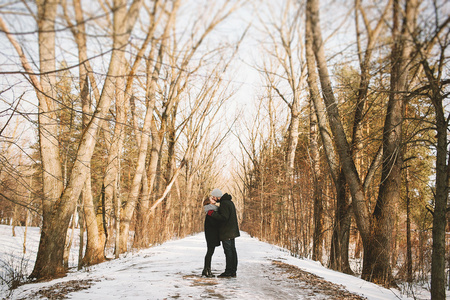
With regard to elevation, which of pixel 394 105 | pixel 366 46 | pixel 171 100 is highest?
pixel 171 100

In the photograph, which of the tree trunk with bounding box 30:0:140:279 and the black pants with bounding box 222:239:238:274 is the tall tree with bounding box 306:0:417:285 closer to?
the black pants with bounding box 222:239:238:274

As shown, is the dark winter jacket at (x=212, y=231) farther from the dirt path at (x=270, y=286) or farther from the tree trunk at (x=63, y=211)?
the tree trunk at (x=63, y=211)

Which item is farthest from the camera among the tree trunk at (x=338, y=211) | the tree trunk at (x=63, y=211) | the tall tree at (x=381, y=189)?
the tree trunk at (x=338, y=211)

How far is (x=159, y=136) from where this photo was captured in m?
15.1

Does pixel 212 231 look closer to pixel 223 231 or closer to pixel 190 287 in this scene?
pixel 223 231

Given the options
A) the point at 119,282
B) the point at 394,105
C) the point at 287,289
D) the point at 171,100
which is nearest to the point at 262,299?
the point at 287,289

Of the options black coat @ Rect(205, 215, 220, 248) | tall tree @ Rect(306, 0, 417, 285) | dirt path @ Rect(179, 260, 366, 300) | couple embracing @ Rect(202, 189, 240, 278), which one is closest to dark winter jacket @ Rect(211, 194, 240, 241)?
couple embracing @ Rect(202, 189, 240, 278)

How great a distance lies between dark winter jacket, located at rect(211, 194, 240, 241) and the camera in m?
5.96

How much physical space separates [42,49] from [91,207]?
200 inches

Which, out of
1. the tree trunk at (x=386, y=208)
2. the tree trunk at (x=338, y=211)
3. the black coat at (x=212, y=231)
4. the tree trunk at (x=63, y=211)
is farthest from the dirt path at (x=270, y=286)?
the tree trunk at (x=63, y=211)

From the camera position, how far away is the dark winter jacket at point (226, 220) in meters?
5.96

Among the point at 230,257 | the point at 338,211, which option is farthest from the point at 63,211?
the point at 338,211

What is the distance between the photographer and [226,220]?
6.03 m

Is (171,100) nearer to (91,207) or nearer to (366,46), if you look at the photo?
(91,207)
